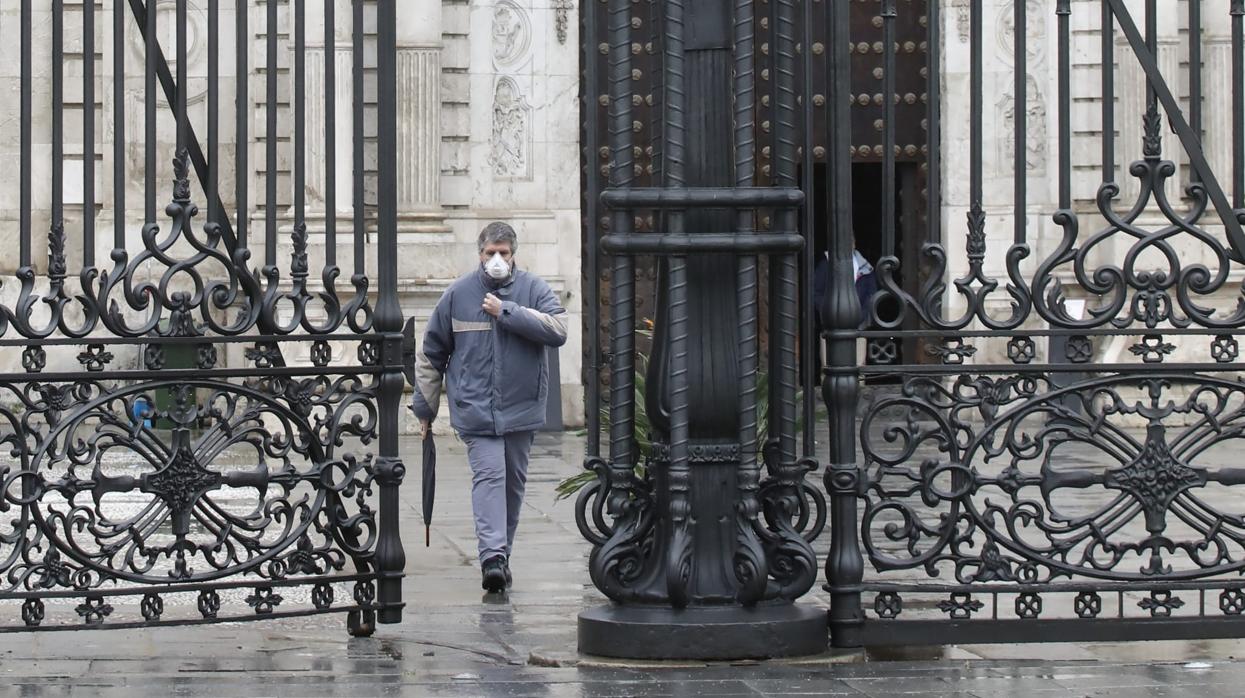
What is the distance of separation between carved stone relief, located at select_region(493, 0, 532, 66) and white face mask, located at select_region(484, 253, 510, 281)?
9.58 m

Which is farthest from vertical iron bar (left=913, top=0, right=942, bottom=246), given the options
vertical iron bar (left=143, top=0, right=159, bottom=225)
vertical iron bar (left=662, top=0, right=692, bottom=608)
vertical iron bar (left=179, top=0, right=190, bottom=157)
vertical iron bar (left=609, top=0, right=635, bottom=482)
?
vertical iron bar (left=143, top=0, right=159, bottom=225)

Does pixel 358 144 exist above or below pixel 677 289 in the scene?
above

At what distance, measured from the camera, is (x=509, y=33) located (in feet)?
62.3

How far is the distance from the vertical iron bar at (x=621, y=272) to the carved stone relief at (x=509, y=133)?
38.5 feet

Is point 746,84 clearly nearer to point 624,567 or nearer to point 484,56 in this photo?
point 624,567

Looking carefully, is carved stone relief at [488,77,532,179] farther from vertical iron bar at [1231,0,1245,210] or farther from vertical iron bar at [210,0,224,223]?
vertical iron bar at [1231,0,1245,210]

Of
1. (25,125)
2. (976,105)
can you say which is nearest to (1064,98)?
(976,105)

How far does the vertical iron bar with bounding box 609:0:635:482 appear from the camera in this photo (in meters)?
7.19

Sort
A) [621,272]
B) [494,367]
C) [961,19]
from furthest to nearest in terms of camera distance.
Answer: [961,19]
[494,367]
[621,272]

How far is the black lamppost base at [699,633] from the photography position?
23.1 feet

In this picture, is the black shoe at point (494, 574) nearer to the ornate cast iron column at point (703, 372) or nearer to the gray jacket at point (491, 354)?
the gray jacket at point (491, 354)

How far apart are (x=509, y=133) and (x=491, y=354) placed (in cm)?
950

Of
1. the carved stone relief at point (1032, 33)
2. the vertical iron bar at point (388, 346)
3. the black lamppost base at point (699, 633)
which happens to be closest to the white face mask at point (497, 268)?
the vertical iron bar at point (388, 346)

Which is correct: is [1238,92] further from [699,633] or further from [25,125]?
[25,125]
